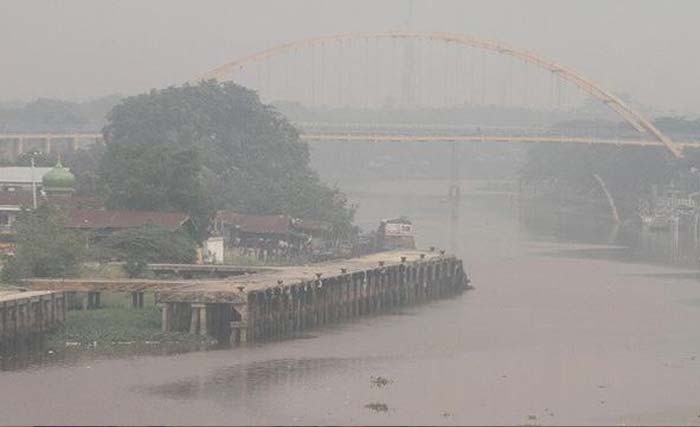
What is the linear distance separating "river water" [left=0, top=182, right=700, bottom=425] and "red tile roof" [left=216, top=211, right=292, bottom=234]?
34.1 feet

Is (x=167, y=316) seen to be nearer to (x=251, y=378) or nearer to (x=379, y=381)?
(x=251, y=378)

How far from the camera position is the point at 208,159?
293 ft

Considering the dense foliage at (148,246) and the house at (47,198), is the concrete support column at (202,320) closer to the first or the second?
the dense foliage at (148,246)

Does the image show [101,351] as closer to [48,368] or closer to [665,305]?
[48,368]

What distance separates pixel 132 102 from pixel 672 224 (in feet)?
110

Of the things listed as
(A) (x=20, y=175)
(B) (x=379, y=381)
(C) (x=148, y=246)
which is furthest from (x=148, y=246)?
(A) (x=20, y=175)

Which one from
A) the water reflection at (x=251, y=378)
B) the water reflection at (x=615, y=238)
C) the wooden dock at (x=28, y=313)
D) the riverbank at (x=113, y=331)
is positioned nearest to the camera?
the water reflection at (x=251, y=378)

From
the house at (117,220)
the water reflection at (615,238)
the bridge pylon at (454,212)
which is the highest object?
the house at (117,220)

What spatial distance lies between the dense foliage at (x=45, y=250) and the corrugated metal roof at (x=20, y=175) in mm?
20136

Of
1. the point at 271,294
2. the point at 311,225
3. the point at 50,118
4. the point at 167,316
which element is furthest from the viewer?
the point at 50,118

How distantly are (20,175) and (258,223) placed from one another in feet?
32.8

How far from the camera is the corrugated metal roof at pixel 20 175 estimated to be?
76312 mm

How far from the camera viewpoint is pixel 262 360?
46312mm

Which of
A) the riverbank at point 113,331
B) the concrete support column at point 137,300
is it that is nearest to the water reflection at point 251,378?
the riverbank at point 113,331
